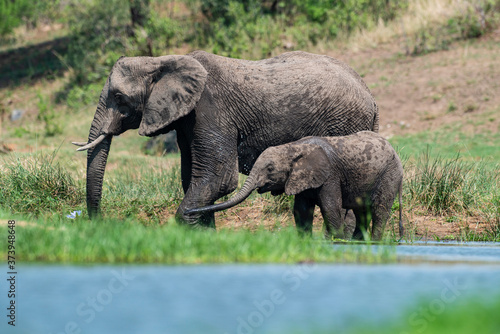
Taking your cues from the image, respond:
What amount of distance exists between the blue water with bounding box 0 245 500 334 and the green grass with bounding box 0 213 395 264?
0.19 metres

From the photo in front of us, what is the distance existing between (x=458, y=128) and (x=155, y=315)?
1617cm

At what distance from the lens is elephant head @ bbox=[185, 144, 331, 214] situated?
9609 mm

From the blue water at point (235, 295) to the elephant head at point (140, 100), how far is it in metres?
3.38

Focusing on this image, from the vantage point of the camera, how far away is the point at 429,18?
2592cm

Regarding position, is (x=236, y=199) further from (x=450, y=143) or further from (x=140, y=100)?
(x=450, y=143)

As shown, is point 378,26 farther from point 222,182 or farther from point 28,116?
point 222,182

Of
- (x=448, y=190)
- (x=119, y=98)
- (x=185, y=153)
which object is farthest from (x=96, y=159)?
(x=448, y=190)

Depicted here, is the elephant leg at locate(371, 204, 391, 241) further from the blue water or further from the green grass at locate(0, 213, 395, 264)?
the blue water

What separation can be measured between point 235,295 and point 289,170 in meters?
4.03

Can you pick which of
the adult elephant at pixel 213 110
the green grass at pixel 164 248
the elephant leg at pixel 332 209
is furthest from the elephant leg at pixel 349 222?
the green grass at pixel 164 248

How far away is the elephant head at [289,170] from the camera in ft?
31.5

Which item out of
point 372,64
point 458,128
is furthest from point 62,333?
point 372,64

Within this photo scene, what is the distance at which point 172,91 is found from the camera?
10070 mm

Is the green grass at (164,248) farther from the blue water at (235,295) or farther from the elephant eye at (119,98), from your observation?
the elephant eye at (119,98)
